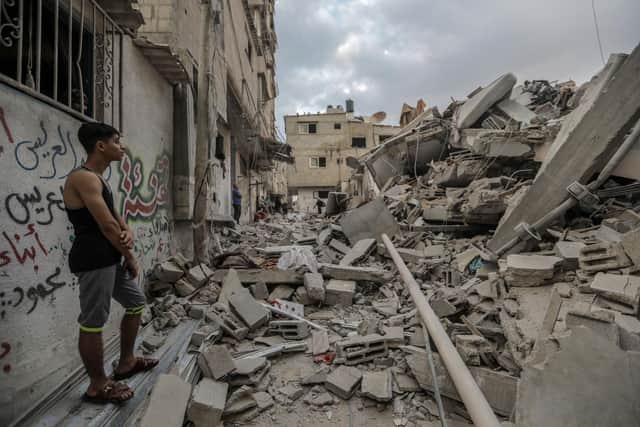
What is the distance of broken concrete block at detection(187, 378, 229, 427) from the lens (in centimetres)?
217

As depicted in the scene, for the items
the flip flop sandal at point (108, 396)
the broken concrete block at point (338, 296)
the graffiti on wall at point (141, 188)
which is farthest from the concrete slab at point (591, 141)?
the graffiti on wall at point (141, 188)

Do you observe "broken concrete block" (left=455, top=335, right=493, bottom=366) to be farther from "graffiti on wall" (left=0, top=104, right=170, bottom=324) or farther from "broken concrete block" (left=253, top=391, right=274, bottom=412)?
"graffiti on wall" (left=0, top=104, right=170, bottom=324)

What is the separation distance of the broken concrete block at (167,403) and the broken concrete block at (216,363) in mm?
325

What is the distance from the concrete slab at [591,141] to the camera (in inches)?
150

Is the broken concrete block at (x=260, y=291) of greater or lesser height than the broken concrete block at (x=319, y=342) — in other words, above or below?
above

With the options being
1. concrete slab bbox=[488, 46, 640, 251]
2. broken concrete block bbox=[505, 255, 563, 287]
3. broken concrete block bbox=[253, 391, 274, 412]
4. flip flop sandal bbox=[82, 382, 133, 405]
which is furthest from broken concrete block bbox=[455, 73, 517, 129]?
flip flop sandal bbox=[82, 382, 133, 405]

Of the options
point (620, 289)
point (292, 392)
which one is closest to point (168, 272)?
point (292, 392)

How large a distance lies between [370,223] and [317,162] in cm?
2513

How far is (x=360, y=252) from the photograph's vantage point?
610 cm

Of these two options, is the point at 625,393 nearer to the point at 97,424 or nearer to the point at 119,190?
the point at 97,424

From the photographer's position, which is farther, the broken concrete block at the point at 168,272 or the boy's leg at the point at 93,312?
the broken concrete block at the point at 168,272

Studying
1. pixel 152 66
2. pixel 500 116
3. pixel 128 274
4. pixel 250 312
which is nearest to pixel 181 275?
pixel 250 312

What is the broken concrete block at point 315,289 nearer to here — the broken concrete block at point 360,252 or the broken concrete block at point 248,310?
the broken concrete block at point 248,310

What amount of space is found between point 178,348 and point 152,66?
350cm
